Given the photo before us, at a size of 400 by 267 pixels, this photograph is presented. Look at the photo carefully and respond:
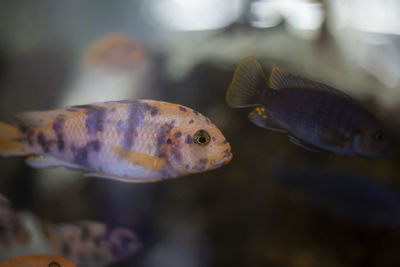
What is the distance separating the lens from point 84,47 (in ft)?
3.32

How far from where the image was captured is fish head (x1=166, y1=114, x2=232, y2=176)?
62 centimetres

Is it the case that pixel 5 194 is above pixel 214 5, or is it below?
below

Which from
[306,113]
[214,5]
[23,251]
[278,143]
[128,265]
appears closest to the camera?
[306,113]

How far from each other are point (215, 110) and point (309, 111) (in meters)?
0.37

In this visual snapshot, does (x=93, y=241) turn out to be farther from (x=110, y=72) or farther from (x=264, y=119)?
(x=264, y=119)

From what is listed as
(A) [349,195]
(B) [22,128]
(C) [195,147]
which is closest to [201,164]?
(C) [195,147]

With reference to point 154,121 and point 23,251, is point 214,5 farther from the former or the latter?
point 23,251

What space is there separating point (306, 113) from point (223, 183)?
775 mm

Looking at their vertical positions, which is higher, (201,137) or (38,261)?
(201,137)

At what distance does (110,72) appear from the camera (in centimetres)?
98

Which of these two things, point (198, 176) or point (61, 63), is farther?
point (198, 176)

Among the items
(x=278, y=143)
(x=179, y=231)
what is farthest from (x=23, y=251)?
(x=278, y=143)

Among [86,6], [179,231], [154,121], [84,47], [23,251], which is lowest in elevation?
[179,231]

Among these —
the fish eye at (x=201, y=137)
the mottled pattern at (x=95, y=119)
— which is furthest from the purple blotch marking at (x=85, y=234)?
the fish eye at (x=201, y=137)
